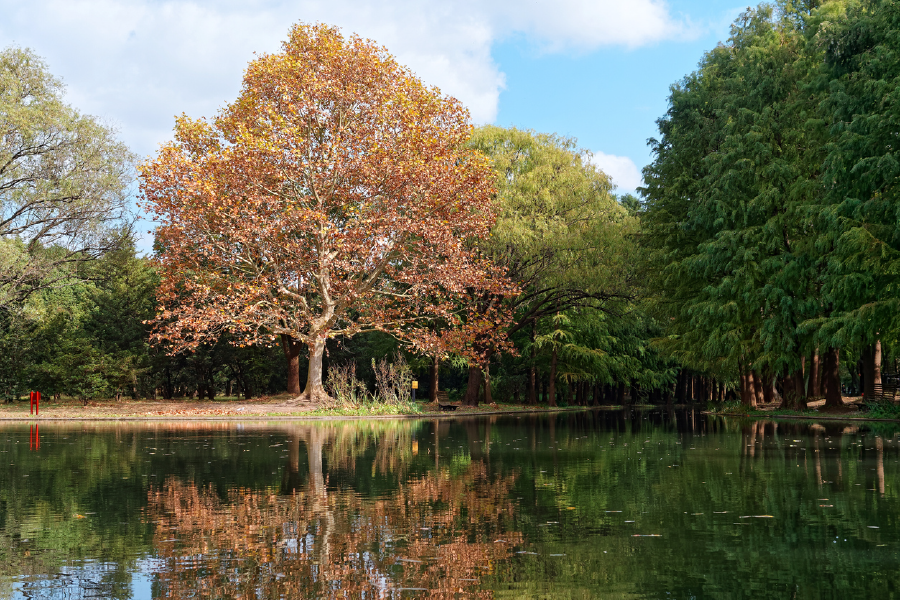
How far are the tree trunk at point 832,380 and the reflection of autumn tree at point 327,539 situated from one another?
25.9 metres

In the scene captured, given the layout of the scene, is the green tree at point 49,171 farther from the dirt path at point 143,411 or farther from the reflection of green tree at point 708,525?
the reflection of green tree at point 708,525

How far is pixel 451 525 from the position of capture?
770 cm

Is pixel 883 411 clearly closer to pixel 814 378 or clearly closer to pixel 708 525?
pixel 814 378

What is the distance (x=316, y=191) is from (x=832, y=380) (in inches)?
871

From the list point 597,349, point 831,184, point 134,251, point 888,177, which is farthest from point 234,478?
point 597,349

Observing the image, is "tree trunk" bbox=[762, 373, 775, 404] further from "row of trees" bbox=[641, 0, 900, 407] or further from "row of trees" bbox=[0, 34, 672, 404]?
"row of trees" bbox=[0, 34, 672, 404]

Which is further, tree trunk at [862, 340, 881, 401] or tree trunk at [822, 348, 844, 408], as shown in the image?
tree trunk at [862, 340, 881, 401]

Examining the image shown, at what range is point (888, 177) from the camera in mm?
25062

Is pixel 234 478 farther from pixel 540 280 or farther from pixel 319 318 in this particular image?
pixel 540 280

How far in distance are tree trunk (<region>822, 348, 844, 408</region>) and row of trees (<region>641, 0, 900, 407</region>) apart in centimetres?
6

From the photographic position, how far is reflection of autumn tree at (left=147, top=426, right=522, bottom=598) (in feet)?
18.1

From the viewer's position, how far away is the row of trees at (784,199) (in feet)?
84.7

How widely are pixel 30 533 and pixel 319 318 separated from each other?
2917 centimetres

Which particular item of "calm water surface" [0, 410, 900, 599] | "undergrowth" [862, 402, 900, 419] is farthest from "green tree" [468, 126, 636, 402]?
"calm water surface" [0, 410, 900, 599]
